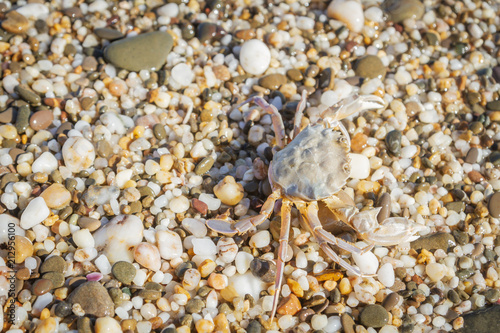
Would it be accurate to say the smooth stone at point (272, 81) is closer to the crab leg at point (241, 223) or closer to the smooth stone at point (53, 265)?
the crab leg at point (241, 223)

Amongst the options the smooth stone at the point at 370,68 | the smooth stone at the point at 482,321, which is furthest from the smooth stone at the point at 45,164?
the smooth stone at the point at 482,321

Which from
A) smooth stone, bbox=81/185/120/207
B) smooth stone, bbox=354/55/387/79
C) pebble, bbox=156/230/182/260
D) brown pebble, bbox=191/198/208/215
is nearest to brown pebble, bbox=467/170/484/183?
smooth stone, bbox=354/55/387/79

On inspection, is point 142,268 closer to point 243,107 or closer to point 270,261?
point 270,261

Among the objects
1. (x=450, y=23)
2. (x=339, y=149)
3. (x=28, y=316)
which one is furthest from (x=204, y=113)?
(x=450, y=23)

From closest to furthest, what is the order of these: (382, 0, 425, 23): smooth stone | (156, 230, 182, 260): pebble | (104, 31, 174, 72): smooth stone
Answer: (156, 230, 182, 260): pebble → (104, 31, 174, 72): smooth stone → (382, 0, 425, 23): smooth stone

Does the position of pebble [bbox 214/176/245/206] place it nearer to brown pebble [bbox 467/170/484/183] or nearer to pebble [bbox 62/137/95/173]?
pebble [bbox 62/137/95/173]

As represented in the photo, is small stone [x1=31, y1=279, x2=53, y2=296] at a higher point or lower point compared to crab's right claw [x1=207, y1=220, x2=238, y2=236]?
lower

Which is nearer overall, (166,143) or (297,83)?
(166,143)
